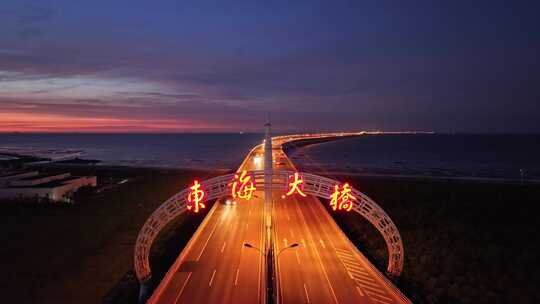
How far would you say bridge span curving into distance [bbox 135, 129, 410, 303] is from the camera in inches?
965

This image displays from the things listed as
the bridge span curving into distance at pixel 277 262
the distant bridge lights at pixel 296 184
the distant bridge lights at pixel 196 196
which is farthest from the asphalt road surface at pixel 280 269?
the distant bridge lights at pixel 296 184

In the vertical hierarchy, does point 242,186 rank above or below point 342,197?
above

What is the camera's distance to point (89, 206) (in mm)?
52875

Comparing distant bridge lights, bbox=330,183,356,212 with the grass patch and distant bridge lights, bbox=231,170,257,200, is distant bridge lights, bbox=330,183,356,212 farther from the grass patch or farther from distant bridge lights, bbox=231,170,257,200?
the grass patch

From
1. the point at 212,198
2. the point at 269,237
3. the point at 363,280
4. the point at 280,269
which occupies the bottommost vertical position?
the point at 363,280

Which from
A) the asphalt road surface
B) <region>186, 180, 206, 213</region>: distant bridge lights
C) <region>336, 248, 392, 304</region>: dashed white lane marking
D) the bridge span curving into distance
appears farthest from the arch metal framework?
<region>336, 248, 392, 304</region>: dashed white lane marking

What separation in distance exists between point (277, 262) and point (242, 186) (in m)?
7.15

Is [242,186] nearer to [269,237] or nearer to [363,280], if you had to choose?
[269,237]

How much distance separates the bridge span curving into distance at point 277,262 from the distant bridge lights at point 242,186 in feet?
1.89

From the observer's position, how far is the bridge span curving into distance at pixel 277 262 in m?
24.5

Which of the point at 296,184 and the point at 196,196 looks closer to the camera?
the point at 196,196

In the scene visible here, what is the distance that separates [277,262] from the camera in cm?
3005

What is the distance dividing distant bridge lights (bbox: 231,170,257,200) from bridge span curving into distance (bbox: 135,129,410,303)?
0.58 meters

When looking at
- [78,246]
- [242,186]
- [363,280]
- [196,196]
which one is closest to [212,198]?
[196,196]
